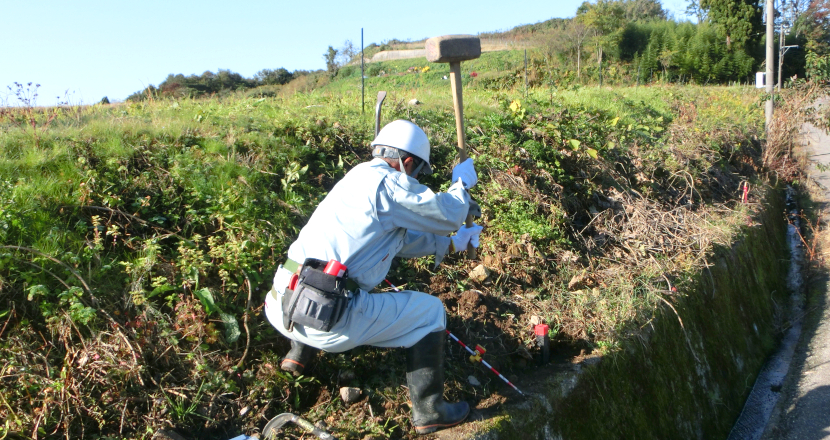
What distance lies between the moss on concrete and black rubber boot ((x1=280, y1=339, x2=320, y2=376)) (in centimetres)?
108

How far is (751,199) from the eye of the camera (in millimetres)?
8422

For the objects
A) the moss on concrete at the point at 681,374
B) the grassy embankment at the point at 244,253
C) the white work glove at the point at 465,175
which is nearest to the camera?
the grassy embankment at the point at 244,253

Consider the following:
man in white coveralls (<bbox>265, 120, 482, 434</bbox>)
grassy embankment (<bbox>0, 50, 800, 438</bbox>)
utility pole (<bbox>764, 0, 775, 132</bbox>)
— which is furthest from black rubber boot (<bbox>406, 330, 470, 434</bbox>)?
utility pole (<bbox>764, 0, 775, 132</bbox>)

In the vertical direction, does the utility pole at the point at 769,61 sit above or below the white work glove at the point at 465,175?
above

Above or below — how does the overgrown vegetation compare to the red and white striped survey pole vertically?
above

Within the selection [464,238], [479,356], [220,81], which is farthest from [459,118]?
[220,81]

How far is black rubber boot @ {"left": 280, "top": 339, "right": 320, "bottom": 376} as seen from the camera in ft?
10.6

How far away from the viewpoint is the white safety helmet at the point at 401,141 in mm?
3191

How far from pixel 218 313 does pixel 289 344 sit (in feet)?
1.61

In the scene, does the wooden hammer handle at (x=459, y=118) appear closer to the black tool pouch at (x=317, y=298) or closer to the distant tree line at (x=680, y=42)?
the black tool pouch at (x=317, y=298)

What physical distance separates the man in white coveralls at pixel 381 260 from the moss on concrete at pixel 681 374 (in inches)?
20.1

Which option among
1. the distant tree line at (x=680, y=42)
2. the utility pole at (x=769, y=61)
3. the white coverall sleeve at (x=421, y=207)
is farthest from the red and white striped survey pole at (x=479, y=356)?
A: the distant tree line at (x=680, y=42)

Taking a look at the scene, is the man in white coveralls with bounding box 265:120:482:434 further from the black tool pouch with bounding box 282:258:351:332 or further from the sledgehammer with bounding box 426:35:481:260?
the sledgehammer with bounding box 426:35:481:260

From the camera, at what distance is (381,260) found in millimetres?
3076
